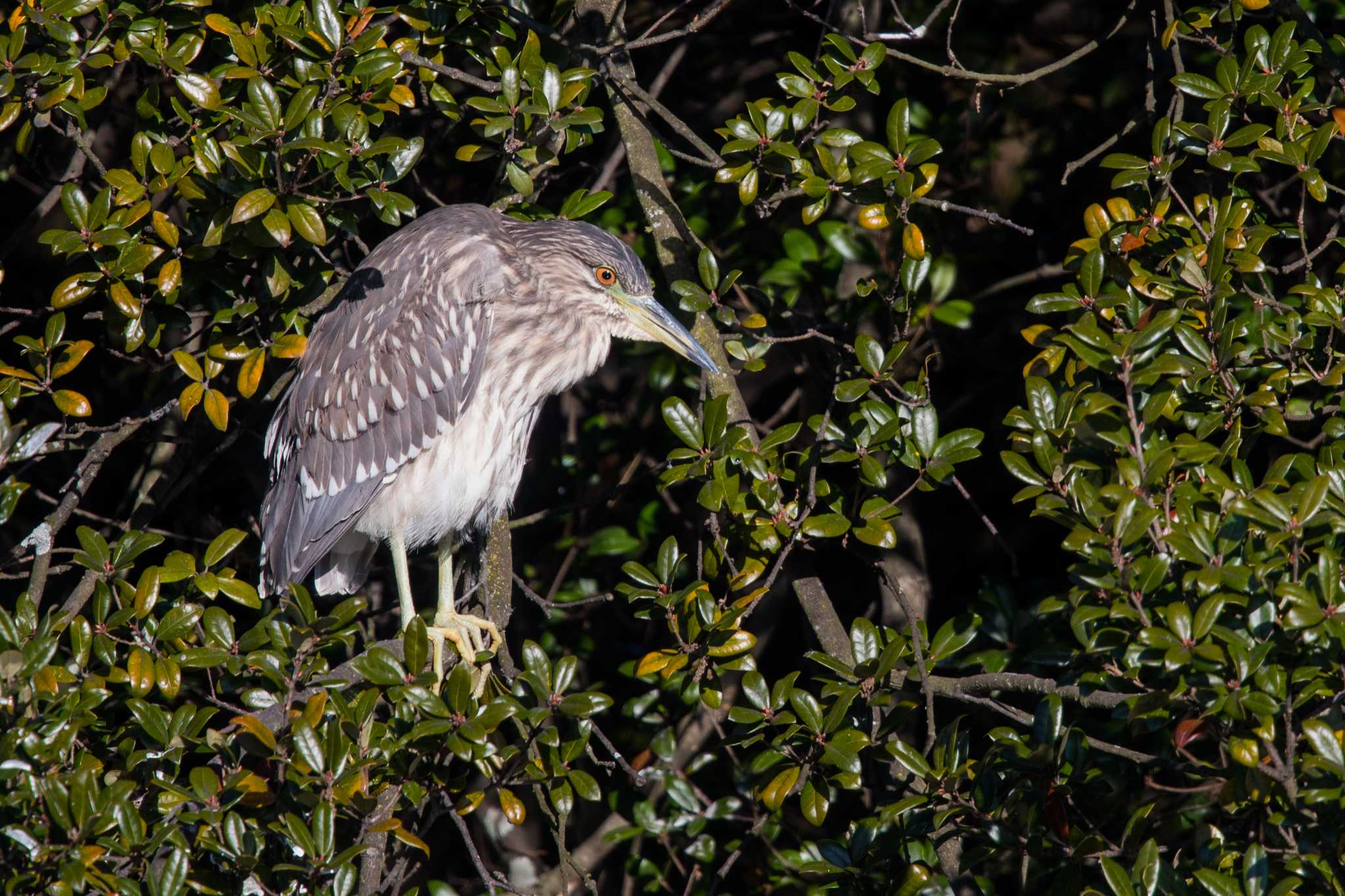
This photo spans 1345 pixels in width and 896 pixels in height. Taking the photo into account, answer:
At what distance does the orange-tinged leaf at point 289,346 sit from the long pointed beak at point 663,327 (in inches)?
40.1

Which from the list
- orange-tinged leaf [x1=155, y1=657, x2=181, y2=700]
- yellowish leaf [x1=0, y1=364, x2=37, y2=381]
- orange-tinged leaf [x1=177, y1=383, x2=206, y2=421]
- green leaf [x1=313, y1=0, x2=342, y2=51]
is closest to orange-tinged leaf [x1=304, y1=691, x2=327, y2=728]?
orange-tinged leaf [x1=155, y1=657, x2=181, y2=700]

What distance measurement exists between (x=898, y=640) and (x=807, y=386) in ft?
4.71

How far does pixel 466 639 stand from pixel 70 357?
1.30 m

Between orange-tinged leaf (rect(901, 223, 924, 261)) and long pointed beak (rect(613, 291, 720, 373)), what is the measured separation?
662 millimetres

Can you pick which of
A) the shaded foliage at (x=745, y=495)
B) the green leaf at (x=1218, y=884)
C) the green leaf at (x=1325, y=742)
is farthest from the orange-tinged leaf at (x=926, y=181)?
the green leaf at (x=1218, y=884)

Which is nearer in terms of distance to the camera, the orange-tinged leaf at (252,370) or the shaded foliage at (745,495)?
the shaded foliage at (745,495)

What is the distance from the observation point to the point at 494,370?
12.0 feet

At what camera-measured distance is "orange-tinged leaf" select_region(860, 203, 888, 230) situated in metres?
2.90

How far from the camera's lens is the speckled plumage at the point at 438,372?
11.8 feet

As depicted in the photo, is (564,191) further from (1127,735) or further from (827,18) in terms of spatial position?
(1127,735)

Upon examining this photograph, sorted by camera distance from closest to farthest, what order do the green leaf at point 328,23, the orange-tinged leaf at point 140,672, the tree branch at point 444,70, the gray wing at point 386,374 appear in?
the orange-tinged leaf at point 140,672, the green leaf at point 328,23, the tree branch at point 444,70, the gray wing at point 386,374

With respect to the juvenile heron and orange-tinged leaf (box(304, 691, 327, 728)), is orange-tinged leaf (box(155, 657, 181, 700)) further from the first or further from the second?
the juvenile heron

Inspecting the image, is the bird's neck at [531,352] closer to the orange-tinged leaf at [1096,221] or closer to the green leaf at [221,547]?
the green leaf at [221,547]

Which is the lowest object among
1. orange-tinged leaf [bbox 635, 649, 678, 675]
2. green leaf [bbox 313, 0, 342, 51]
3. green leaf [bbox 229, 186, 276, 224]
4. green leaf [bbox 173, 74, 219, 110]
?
orange-tinged leaf [bbox 635, 649, 678, 675]
